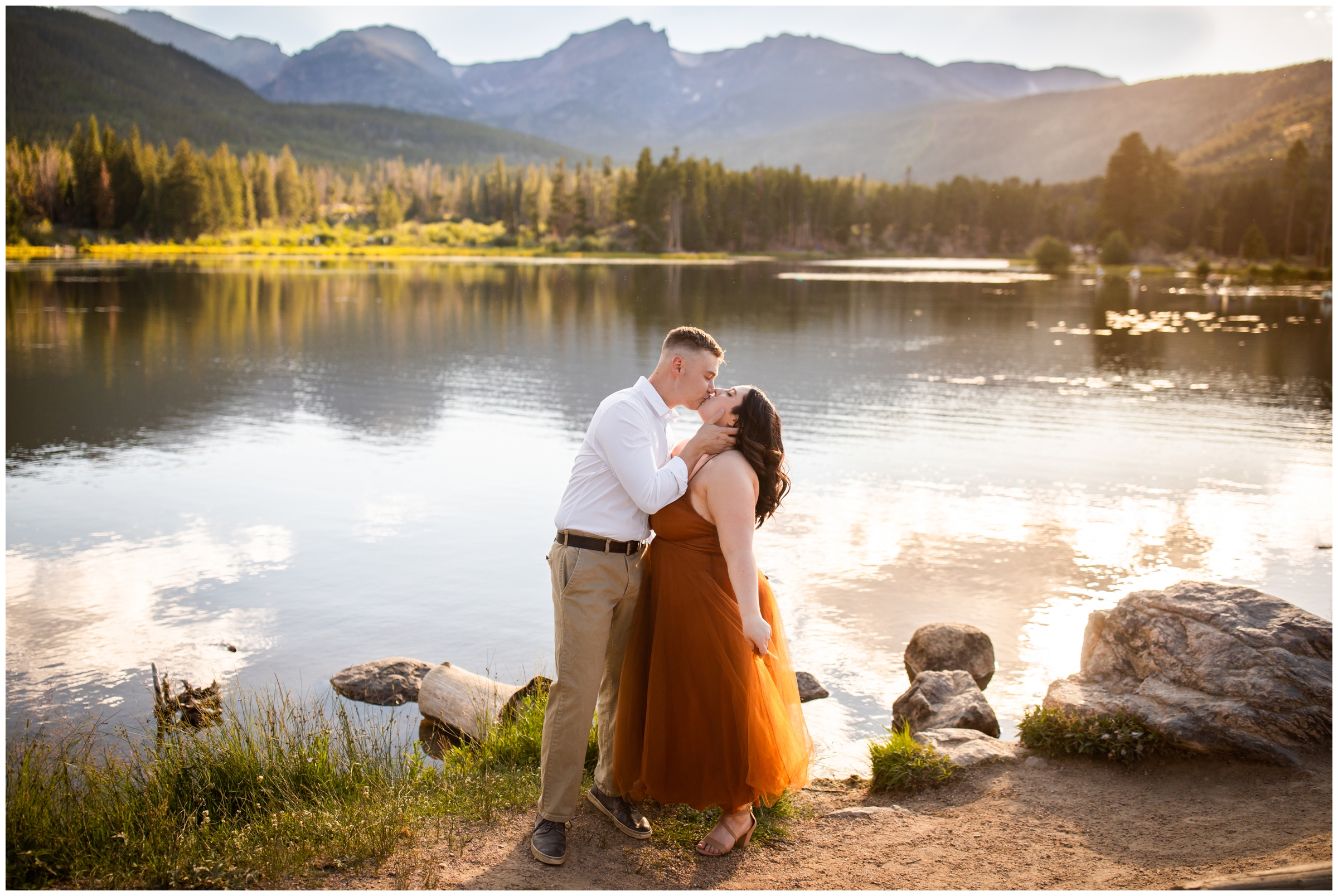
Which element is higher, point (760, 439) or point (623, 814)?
point (760, 439)

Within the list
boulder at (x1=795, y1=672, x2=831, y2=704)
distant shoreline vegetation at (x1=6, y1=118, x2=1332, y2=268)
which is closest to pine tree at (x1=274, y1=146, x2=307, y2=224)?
distant shoreline vegetation at (x1=6, y1=118, x2=1332, y2=268)

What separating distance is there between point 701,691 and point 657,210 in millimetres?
123109

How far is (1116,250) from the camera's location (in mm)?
113125

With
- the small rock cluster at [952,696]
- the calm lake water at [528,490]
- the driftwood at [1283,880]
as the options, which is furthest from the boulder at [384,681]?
the driftwood at [1283,880]

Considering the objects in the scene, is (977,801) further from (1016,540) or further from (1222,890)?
(1016,540)

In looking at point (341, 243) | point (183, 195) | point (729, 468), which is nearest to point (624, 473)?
point (729, 468)

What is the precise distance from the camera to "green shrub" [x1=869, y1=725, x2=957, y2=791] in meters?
6.38

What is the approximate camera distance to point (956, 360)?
32.8m

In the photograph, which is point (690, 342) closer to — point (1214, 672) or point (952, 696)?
point (952, 696)

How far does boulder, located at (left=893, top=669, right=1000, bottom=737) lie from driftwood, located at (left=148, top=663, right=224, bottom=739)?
578cm

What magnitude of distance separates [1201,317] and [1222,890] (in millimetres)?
54592

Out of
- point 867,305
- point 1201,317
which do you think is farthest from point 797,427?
point 1201,317

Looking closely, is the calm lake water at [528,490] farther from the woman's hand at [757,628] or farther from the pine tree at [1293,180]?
the pine tree at [1293,180]

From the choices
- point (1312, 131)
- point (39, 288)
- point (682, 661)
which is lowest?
point (682, 661)
